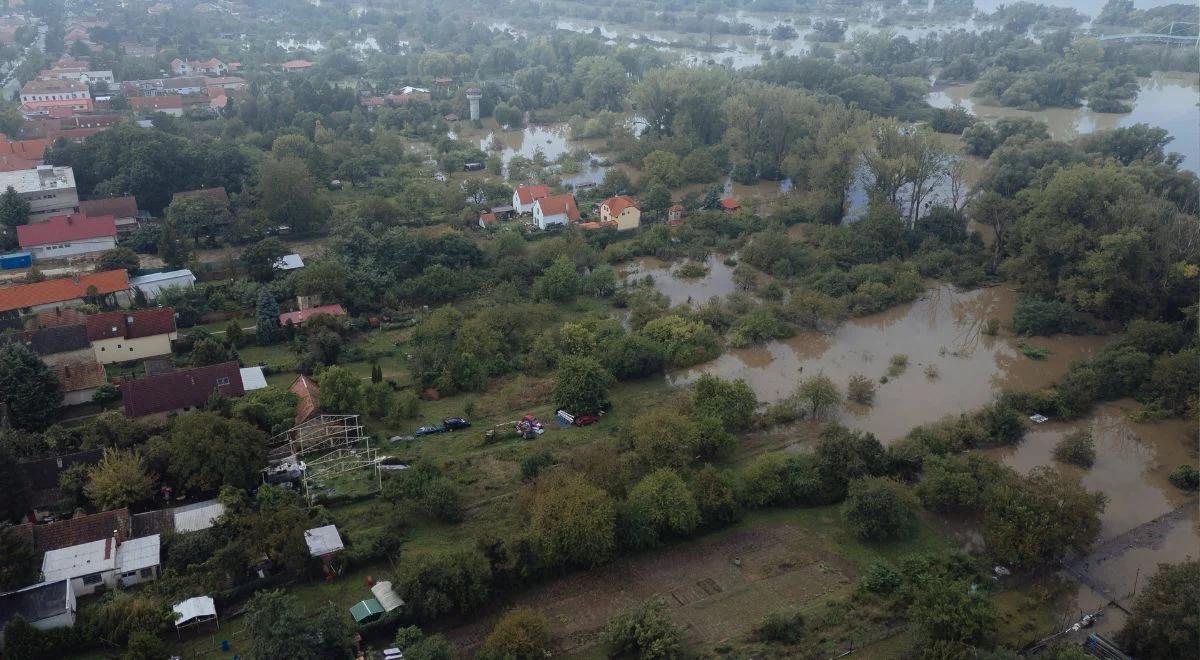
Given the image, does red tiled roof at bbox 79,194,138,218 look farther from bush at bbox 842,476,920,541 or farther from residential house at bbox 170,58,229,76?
residential house at bbox 170,58,229,76

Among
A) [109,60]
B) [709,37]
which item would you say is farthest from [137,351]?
[709,37]

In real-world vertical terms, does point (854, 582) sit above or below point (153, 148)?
below

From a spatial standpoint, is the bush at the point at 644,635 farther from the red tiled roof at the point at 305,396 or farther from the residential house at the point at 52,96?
the residential house at the point at 52,96

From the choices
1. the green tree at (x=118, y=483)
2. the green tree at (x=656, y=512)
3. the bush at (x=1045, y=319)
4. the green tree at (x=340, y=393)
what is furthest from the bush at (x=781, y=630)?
the bush at (x=1045, y=319)

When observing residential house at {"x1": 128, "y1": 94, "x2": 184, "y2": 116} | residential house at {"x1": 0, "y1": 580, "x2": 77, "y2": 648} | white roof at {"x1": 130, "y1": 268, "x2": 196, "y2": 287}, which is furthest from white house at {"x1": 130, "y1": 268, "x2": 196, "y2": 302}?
residential house at {"x1": 128, "y1": 94, "x2": 184, "y2": 116}

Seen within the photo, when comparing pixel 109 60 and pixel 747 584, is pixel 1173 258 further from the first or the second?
pixel 109 60

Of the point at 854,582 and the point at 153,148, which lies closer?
the point at 854,582
